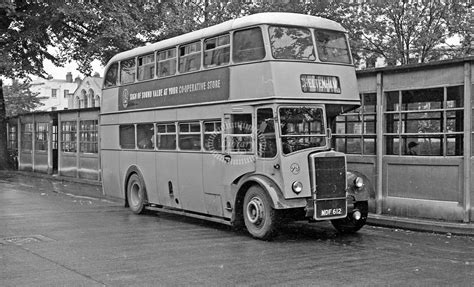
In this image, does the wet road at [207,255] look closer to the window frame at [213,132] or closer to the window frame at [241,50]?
the window frame at [213,132]

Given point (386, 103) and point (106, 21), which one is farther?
point (106, 21)

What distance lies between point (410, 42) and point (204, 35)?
606 inches

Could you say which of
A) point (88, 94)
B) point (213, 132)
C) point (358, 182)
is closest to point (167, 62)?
point (213, 132)

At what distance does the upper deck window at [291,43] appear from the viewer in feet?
32.7

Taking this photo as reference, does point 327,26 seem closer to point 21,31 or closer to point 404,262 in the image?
point 404,262

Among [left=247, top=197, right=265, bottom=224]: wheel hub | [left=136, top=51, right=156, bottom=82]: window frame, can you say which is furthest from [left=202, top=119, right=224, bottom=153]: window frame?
[left=136, top=51, right=156, bottom=82]: window frame

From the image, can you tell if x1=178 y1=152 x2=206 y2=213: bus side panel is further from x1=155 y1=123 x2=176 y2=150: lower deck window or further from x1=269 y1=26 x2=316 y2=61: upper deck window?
x1=269 y1=26 x2=316 y2=61: upper deck window

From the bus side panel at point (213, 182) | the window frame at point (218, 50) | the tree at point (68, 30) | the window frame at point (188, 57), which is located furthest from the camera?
the tree at point (68, 30)

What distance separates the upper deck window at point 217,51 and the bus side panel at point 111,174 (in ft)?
16.2

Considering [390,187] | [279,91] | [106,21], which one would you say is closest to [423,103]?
[390,187]

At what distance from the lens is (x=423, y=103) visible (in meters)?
12.1

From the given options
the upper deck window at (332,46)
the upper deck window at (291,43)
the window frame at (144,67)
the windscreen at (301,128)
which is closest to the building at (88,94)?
the window frame at (144,67)

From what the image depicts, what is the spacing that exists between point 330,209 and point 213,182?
2581 mm

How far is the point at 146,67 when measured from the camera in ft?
44.7
